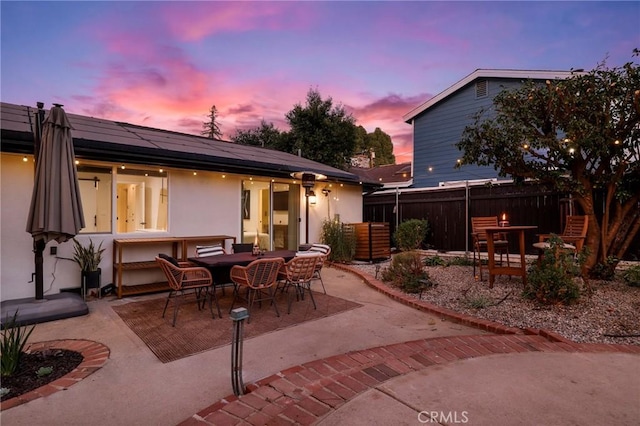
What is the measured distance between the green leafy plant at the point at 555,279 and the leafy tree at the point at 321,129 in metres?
13.7

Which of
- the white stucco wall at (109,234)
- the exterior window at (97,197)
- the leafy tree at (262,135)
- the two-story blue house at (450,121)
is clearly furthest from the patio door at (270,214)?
the leafy tree at (262,135)

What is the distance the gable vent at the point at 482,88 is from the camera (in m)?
12.0

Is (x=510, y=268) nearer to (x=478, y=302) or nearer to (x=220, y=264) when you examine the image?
(x=478, y=302)

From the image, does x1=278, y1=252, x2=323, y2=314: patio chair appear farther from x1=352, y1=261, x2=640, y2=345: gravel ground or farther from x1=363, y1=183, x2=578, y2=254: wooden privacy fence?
x1=363, y1=183, x2=578, y2=254: wooden privacy fence

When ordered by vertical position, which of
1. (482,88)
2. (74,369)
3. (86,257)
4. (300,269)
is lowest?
(74,369)

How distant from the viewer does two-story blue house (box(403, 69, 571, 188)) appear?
11.7 meters

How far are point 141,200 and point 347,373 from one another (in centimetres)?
546

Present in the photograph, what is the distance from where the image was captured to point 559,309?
159 inches

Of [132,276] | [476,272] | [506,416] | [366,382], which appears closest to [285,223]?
[132,276]

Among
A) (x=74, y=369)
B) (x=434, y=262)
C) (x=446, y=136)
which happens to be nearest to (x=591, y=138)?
(x=434, y=262)

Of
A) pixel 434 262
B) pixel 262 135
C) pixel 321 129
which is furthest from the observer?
pixel 262 135

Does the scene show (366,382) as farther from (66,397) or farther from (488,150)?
(488,150)

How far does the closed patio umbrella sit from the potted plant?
1.12 m

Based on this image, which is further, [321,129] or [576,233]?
[321,129]
